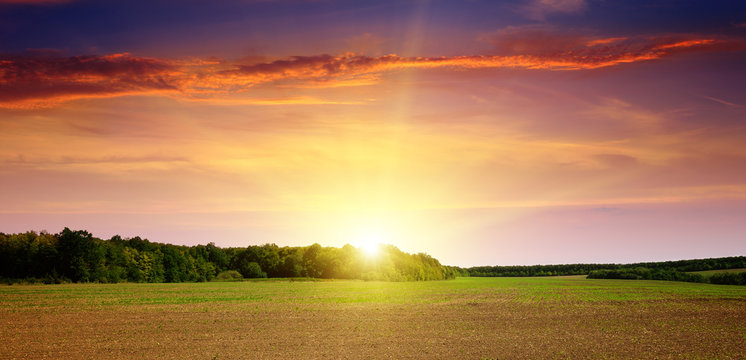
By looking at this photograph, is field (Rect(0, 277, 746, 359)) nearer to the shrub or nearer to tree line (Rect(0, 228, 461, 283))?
tree line (Rect(0, 228, 461, 283))

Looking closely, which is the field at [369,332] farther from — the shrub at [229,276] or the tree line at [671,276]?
the tree line at [671,276]

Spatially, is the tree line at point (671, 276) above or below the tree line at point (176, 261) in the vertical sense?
below

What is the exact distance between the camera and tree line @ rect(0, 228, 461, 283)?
314 feet

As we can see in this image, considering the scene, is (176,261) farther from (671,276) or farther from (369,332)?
(671,276)

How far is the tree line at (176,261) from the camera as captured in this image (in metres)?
95.8

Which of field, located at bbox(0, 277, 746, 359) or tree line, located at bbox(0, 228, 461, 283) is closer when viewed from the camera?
field, located at bbox(0, 277, 746, 359)

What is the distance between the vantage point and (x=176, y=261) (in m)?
117

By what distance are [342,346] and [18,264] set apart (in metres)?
90.3

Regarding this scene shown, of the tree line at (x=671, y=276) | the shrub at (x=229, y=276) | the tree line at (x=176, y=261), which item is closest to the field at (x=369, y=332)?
the tree line at (x=176, y=261)

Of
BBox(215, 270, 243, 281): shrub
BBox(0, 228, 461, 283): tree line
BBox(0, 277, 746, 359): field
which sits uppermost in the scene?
BBox(0, 228, 461, 283): tree line

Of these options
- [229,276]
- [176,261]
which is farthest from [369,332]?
[229,276]

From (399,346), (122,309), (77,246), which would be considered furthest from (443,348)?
(77,246)

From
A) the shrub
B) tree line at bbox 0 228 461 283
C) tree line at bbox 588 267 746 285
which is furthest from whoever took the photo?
the shrub

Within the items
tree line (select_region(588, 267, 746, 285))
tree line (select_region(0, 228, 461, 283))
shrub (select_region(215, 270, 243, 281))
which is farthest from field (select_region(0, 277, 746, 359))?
tree line (select_region(588, 267, 746, 285))
